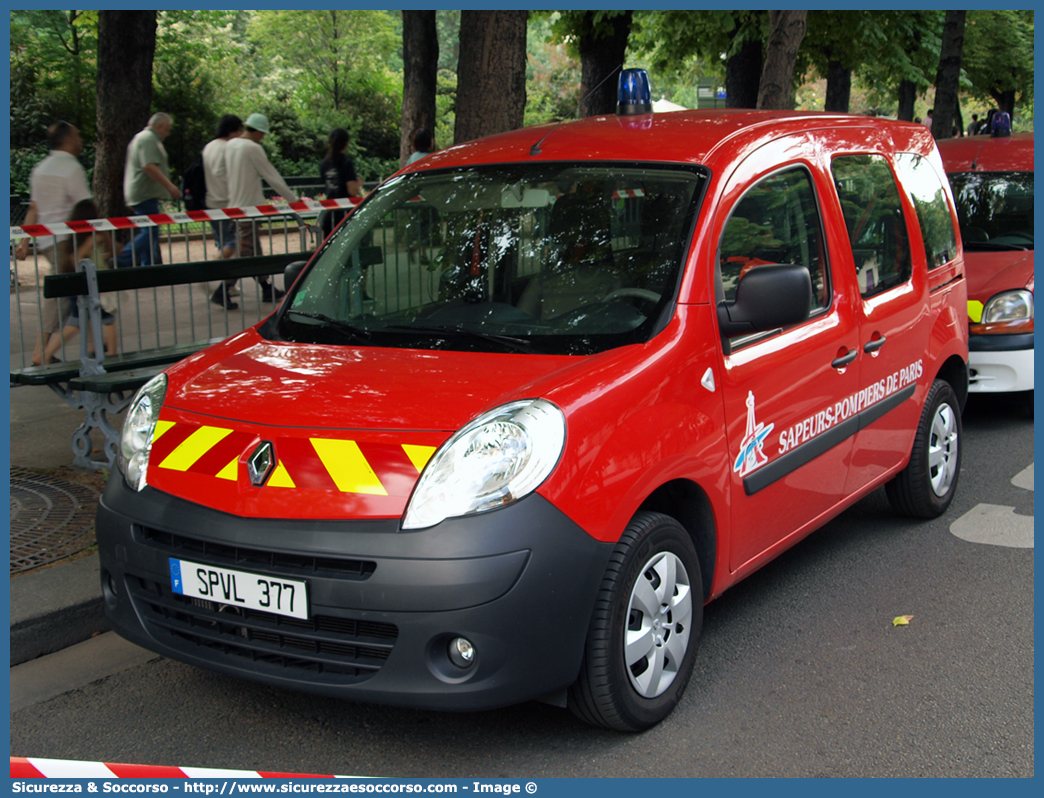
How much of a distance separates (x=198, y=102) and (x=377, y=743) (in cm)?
2673

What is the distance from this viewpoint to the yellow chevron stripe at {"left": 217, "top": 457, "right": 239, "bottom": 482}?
3051 millimetres

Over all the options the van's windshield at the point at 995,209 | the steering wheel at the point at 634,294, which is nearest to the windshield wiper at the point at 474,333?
the steering wheel at the point at 634,294

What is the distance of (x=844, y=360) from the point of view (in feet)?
13.9

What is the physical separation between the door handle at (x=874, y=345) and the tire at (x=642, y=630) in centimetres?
146

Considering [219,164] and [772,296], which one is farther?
[219,164]

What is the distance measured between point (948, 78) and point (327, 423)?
1535cm

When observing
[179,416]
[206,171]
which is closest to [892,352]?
[179,416]

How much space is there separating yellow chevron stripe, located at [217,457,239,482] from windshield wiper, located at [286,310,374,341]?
822 mm

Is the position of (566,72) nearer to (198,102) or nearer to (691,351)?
(198,102)

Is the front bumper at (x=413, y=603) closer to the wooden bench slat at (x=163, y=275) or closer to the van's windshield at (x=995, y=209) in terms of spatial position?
the wooden bench slat at (x=163, y=275)

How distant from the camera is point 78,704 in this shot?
3.63m

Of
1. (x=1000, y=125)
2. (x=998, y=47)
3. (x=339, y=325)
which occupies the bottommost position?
(x=339, y=325)

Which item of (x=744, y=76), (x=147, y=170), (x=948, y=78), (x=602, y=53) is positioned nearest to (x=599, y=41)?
(x=602, y=53)

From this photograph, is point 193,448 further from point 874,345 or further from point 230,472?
point 874,345
